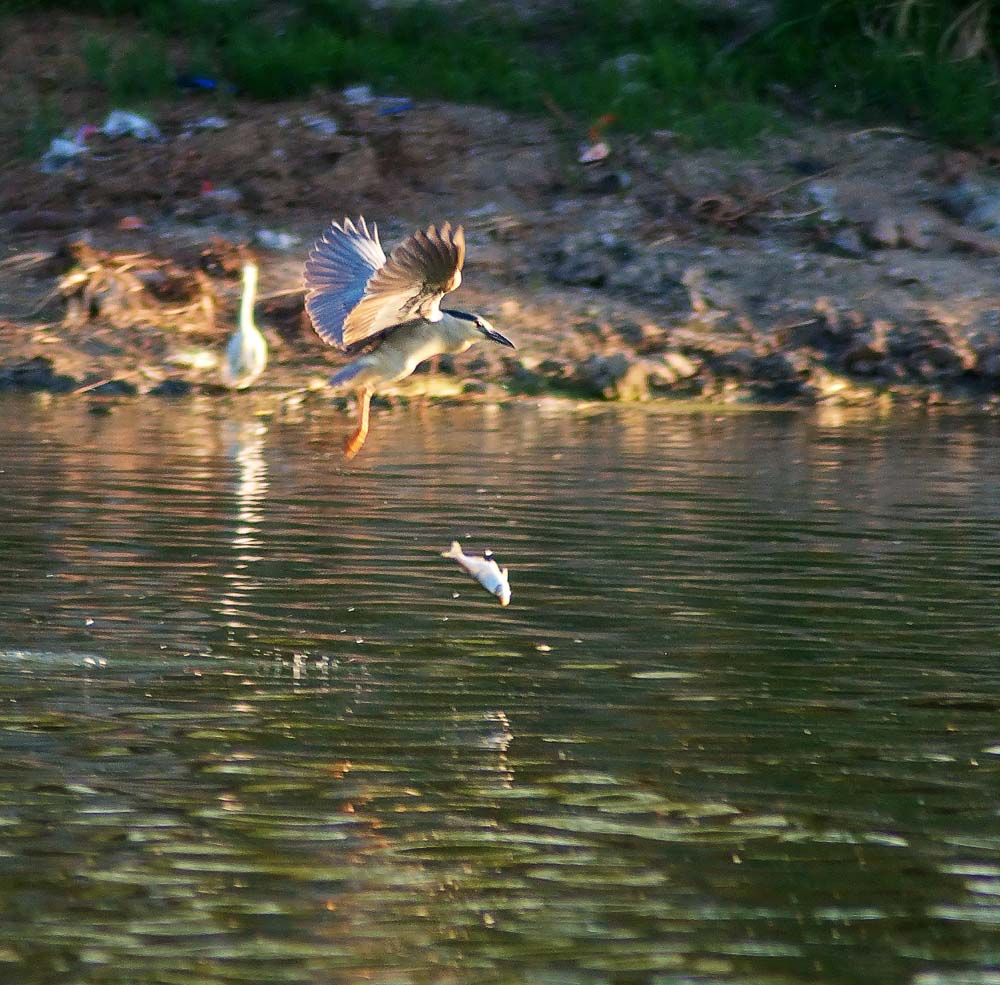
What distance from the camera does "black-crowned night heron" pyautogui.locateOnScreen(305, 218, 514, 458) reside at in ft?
29.6

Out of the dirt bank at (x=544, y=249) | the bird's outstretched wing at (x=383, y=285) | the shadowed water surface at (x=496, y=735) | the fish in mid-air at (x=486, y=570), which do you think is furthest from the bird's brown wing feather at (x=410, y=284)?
the dirt bank at (x=544, y=249)

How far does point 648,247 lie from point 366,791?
11.9m

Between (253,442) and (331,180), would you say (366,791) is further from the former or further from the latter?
(331,180)

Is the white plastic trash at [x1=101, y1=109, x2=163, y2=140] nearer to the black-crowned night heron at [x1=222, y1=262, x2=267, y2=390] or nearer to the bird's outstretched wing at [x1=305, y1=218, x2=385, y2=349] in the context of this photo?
the black-crowned night heron at [x1=222, y1=262, x2=267, y2=390]

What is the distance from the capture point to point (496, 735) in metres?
Answer: 6.20

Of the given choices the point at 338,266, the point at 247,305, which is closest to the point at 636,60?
the point at 247,305

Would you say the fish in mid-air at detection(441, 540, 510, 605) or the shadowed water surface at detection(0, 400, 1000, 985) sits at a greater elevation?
the fish in mid-air at detection(441, 540, 510, 605)

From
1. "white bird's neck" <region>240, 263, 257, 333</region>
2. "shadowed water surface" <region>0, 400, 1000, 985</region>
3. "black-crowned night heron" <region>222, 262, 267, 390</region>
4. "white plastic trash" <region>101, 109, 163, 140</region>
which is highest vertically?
"white plastic trash" <region>101, 109, 163, 140</region>

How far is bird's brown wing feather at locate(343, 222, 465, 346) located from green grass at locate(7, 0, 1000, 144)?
9.51 m

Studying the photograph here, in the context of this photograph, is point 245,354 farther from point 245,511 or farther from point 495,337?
point 495,337

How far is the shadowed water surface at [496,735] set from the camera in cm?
462

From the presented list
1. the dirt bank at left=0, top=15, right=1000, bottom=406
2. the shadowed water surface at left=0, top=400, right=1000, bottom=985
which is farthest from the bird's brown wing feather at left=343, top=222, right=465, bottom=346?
the dirt bank at left=0, top=15, right=1000, bottom=406

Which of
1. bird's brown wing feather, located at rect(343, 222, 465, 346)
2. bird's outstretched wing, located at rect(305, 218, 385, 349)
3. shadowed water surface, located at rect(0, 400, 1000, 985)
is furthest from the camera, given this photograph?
bird's outstretched wing, located at rect(305, 218, 385, 349)

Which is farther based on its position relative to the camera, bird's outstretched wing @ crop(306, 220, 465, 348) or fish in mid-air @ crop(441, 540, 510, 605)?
bird's outstretched wing @ crop(306, 220, 465, 348)
